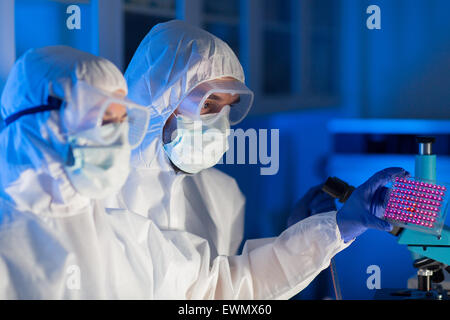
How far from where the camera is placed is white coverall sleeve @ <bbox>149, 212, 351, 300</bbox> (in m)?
1.23

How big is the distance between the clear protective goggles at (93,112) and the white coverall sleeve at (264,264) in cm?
35

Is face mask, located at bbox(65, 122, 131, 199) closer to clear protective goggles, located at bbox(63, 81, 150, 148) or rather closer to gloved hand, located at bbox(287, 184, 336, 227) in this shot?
clear protective goggles, located at bbox(63, 81, 150, 148)

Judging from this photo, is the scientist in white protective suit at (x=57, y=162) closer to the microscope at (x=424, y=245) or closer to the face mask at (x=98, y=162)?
the face mask at (x=98, y=162)

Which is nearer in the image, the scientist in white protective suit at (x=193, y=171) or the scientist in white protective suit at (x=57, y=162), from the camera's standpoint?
the scientist in white protective suit at (x=57, y=162)

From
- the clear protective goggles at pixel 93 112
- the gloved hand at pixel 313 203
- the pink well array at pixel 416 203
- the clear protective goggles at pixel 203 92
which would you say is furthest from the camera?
the gloved hand at pixel 313 203

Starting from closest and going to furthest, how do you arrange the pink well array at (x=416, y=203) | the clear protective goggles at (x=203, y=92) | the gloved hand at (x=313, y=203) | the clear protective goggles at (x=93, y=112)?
the clear protective goggles at (x=93, y=112) → the pink well array at (x=416, y=203) → the clear protective goggles at (x=203, y=92) → the gloved hand at (x=313, y=203)

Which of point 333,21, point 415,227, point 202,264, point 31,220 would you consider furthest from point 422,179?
point 333,21

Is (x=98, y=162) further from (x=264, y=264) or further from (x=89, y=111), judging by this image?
(x=264, y=264)

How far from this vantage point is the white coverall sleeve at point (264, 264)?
1230 mm

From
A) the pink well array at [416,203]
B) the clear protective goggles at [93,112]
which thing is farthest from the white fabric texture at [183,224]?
the clear protective goggles at [93,112]

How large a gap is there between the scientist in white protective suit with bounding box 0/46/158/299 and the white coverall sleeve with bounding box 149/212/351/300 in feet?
0.85

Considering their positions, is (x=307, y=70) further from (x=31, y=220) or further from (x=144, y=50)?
(x=31, y=220)

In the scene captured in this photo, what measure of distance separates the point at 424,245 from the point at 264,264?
37 cm

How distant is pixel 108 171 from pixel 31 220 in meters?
0.17
